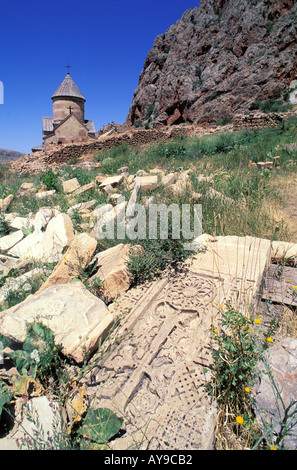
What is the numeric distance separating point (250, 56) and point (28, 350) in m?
26.9

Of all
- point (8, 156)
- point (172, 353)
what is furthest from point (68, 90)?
point (8, 156)

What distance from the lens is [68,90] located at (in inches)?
851

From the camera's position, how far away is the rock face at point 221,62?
1930cm

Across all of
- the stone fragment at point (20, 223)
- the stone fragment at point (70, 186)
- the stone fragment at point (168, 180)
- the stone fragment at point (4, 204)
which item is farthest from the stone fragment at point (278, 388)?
the stone fragment at point (4, 204)

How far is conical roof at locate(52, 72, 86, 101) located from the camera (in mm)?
21422

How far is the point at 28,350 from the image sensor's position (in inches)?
73.8

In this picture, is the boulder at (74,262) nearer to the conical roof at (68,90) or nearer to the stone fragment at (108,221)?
the stone fragment at (108,221)

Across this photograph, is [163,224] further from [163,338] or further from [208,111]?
[208,111]

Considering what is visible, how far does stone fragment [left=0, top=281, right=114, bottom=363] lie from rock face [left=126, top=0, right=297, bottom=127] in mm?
21369

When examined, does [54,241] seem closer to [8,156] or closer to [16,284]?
[16,284]

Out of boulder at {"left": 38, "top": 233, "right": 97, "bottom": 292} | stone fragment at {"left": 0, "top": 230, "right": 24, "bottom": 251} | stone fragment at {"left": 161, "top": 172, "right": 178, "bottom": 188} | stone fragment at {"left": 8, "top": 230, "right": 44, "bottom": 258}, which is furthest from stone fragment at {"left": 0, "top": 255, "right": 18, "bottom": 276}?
stone fragment at {"left": 161, "top": 172, "right": 178, "bottom": 188}

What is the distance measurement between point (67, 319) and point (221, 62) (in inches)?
1116

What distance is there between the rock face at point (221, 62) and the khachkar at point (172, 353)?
20.5 m

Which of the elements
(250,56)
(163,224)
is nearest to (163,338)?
(163,224)
